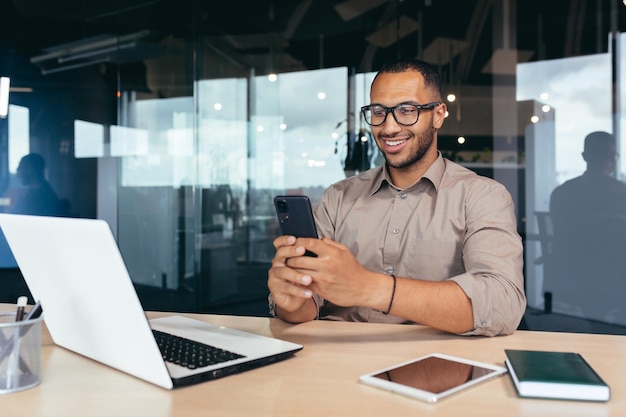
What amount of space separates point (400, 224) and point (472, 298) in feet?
1.80

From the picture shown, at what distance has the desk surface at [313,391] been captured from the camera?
0.89 metres

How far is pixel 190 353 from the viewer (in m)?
1.12

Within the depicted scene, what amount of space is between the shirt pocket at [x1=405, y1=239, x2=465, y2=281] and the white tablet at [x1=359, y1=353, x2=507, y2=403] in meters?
0.67

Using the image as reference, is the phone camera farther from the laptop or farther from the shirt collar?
the shirt collar

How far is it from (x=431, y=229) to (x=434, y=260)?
3.9 inches

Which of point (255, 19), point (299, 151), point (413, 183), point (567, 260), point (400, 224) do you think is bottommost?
point (567, 260)

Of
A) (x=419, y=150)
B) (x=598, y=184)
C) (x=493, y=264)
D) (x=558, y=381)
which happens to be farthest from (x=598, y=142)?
(x=558, y=381)

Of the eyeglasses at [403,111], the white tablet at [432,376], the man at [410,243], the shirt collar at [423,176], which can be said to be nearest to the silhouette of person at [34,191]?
the man at [410,243]

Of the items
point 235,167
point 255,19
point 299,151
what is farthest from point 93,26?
point 299,151

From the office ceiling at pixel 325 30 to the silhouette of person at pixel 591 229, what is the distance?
2.36 feet

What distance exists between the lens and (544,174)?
3658 mm

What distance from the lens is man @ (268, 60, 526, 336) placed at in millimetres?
1285

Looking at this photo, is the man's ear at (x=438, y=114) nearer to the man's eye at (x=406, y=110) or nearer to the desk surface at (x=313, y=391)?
the man's eye at (x=406, y=110)

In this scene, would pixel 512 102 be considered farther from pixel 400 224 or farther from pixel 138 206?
→ pixel 138 206
